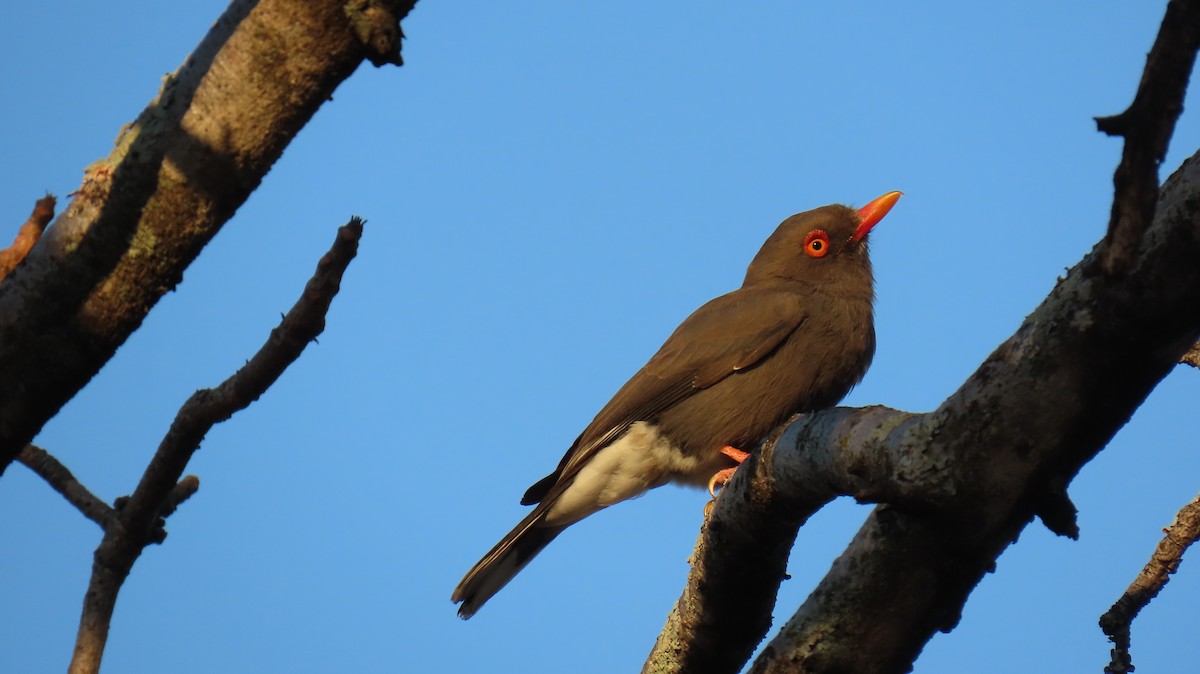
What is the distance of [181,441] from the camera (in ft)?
12.5

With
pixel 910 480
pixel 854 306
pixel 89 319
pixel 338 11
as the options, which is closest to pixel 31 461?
pixel 89 319

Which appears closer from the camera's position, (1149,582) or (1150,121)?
(1150,121)

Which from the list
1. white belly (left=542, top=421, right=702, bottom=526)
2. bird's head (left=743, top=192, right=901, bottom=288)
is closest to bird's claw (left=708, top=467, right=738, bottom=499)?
white belly (left=542, top=421, right=702, bottom=526)

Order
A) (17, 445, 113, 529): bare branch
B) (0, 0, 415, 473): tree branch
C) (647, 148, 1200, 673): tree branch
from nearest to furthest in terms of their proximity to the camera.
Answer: (0, 0, 415, 473): tree branch
(647, 148, 1200, 673): tree branch
(17, 445, 113, 529): bare branch

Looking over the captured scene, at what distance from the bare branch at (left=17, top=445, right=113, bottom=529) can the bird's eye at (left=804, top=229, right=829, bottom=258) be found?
472cm

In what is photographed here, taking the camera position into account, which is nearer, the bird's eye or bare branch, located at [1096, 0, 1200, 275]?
bare branch, located at [1096, 0, 1200, 275]

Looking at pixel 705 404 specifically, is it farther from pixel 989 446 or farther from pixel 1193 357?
pixel 989 446

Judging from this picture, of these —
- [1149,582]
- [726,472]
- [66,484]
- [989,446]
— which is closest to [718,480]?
[726,472]

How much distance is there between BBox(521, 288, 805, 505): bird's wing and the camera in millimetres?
6516

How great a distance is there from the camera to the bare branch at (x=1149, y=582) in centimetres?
371

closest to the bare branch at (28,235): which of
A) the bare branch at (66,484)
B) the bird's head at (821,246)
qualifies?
the bare branch at (66,484)

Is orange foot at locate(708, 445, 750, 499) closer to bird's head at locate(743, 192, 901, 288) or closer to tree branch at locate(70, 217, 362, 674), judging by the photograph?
bird's head at locate(743, 192, 901, 288)

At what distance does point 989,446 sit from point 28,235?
2313mm

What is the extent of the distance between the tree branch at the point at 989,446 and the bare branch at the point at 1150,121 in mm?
207
